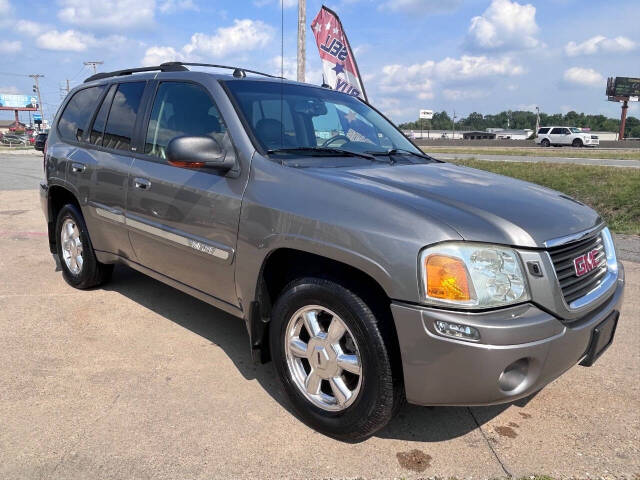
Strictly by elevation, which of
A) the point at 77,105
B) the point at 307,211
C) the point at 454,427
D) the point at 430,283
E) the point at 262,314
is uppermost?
the point at 77,105

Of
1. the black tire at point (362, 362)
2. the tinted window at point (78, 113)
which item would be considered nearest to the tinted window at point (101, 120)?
the tinted window at point (78, 113)

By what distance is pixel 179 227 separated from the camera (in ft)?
10.6

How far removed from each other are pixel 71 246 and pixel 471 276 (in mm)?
3855

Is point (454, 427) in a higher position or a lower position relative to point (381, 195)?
lower

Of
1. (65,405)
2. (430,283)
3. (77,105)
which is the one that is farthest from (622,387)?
(77,105)

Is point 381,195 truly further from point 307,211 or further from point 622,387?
point 622,387

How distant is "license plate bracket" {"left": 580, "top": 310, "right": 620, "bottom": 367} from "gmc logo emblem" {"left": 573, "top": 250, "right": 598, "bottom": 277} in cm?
25

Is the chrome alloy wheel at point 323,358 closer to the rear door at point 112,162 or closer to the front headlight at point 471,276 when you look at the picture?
the front headlight at point 471,276

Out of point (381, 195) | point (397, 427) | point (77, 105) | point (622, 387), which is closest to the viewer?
point (381, 195)

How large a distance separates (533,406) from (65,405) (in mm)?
2560

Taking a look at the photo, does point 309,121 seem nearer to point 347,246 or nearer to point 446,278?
point 347,246

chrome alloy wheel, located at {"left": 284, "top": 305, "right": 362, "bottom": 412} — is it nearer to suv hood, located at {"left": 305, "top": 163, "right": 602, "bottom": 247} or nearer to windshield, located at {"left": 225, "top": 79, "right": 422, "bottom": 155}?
suv hood, located at {"left": 305, "top": 163, "right": 602, "bottom": 247}

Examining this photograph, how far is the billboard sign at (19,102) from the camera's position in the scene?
99.4 m

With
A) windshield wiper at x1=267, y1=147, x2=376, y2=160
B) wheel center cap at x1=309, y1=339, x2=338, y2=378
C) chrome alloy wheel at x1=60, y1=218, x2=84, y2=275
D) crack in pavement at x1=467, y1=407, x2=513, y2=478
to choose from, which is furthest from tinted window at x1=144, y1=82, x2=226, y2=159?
crack in pavement at x1=467, y1=407, x2=513, y2=478
